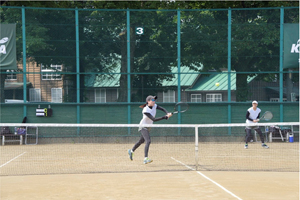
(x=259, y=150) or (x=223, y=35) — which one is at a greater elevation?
(x=223, y=35)

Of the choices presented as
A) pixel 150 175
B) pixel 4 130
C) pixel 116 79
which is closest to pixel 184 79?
pixel 116 79

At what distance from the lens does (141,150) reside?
16.6 m

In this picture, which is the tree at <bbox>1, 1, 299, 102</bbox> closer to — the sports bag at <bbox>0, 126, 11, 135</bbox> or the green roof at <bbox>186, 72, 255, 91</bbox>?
the green roof at <bbox>186, 72, 255, 91</bbox>

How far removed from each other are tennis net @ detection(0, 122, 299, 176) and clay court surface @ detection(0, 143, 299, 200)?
3 centimetres

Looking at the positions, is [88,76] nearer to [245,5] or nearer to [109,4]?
[109,4]

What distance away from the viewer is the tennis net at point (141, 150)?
1204 centimetres

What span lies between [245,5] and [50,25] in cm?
1289

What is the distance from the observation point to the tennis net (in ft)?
39.5

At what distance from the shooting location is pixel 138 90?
20.5 m

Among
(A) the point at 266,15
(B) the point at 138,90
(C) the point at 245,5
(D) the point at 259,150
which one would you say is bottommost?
(D) the point at 259,150

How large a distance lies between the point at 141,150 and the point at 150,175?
19.8ft

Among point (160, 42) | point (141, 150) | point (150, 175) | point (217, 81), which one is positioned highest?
point (160, 42)

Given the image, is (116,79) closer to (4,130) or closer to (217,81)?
(217,81)

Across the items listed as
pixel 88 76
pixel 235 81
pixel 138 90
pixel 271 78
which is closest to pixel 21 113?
pixel 88 76
